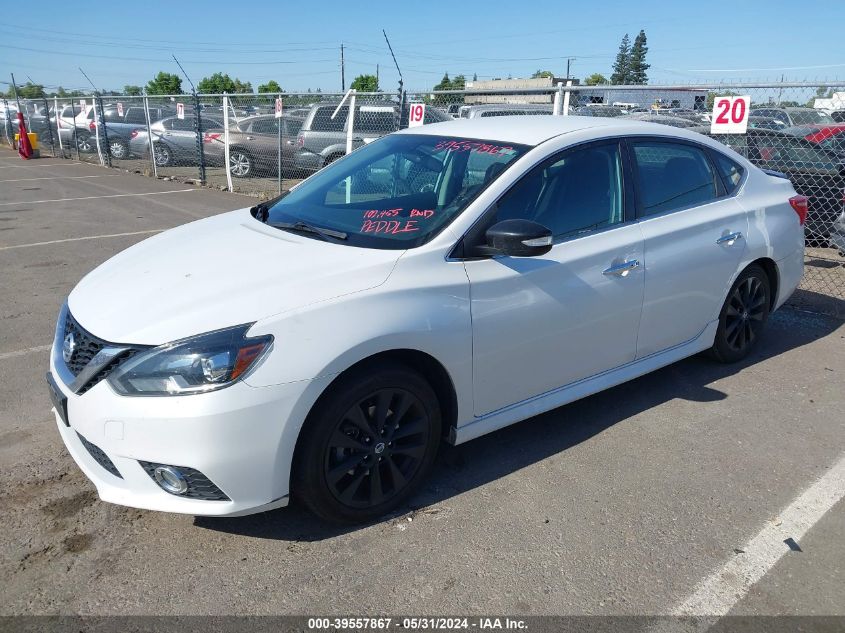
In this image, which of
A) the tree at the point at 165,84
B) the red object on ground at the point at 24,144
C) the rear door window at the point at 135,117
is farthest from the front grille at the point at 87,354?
the tree at the point at 165,84

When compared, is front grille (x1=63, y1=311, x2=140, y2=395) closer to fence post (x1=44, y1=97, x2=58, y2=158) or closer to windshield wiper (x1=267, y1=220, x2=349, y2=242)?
windshield wiper (x1=267, y1=220, x2=349, y2=242)

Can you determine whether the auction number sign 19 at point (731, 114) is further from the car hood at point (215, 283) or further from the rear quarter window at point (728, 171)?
the car hood at point (215, 283)

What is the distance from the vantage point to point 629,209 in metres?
3.88

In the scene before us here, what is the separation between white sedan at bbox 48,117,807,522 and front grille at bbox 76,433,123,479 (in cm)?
1

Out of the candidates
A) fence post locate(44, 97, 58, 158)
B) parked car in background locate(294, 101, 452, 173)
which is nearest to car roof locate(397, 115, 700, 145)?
parked car in background locate(294, 101, 452, 173)

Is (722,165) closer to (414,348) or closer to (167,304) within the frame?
(414,348)

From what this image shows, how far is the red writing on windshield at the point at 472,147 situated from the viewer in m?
3.59

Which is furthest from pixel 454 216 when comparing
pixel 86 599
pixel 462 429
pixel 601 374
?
pixel 86 599

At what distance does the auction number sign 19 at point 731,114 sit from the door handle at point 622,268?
12.3 ft

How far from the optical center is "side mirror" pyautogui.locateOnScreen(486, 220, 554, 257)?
3070mm

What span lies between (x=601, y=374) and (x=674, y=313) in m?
0.67

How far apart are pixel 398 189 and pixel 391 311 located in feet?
3.67

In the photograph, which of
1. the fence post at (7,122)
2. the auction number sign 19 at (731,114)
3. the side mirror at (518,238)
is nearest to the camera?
the side mirror at (518,238)

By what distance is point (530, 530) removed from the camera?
3.02 metres
